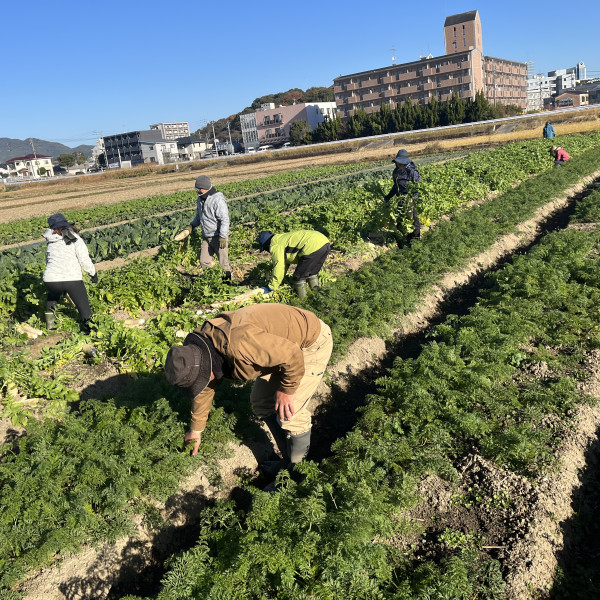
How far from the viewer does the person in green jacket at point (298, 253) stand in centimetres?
691

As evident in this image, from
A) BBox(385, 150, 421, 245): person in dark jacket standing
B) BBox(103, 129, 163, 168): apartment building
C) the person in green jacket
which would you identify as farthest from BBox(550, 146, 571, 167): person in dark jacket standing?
BBox(103, 129, 163, 168): apartment building

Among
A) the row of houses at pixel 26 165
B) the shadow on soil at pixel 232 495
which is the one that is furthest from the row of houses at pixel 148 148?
the shadow on soil at pixel 232 495

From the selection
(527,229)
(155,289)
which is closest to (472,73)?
(527,229)

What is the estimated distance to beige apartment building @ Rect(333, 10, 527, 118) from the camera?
8594 centimetres

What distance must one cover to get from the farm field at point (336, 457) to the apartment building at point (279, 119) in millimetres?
99271

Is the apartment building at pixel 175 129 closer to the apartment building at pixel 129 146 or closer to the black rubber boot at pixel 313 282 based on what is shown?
the apartment building at pixel 129 146

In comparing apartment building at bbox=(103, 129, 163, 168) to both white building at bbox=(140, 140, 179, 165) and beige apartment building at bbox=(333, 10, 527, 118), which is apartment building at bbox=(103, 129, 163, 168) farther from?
beige apartment building at bbox=(333, 10, 527, 118)

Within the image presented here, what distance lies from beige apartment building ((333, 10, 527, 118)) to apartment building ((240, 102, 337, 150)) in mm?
7762

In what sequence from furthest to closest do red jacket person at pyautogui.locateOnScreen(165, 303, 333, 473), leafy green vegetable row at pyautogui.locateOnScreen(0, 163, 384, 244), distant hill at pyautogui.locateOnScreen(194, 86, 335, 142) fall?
distant hill at pyautogui.locateOnScreen(194, 86, 335, 142), leafy green vegetable row at pyautogui.locateOnScreen(0, 163, 384, 244), red jacket person at pyautogui.locateOnScreen(165, 303, 333, 473)

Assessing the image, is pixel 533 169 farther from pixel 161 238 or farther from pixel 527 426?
pixel 527 426

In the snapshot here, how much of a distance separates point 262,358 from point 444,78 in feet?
311

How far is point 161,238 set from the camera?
51.9ft

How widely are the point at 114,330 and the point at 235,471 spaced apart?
292 centimetres

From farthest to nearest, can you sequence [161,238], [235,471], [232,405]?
1. [161,238]
2. [232,405]
3. [235,471]
